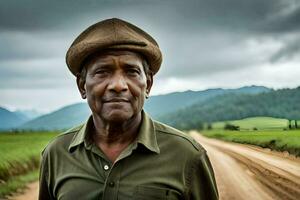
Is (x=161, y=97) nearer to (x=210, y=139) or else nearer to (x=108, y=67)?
(x=210, y=139)

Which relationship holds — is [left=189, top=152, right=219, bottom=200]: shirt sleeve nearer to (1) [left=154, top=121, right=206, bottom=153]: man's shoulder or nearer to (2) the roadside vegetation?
(1) [left=154, top=121, right=206, bottom=153]: man's shoulder

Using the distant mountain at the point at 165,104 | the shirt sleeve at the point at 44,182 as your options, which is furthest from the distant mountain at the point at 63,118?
the shirt sleeve at the point at 44,182

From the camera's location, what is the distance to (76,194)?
1.43 meters

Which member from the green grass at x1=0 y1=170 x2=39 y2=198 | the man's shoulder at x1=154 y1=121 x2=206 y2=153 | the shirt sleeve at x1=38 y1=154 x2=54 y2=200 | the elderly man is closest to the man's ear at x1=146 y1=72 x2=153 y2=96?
the elderly man

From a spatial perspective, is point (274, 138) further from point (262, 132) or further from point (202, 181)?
point (202, 181)

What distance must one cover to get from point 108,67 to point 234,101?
2075 millimetres

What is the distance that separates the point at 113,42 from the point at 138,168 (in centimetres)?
32

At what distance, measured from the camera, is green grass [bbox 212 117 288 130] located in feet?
10.4

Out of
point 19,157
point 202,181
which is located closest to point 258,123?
point 19,157

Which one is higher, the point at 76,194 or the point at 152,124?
the point at 152,124

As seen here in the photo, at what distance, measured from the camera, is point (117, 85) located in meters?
1.36

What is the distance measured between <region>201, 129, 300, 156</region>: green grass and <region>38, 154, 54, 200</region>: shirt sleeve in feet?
5.20

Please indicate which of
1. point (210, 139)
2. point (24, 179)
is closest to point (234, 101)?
point (210, 139)

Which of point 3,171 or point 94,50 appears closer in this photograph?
point 94,50
